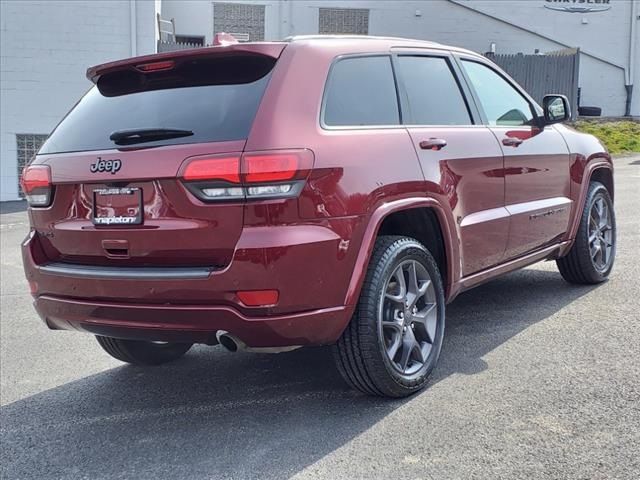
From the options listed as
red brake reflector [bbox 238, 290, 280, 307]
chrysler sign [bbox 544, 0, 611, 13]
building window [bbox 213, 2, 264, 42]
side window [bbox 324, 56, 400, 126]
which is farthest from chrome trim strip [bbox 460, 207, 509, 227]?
chrysler sign [bbox 544, 0, 611, 13]

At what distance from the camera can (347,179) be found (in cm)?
350

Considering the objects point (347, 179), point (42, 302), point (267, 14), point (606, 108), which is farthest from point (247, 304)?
point (606, 108)

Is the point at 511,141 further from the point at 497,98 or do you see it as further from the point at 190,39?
the point at 190,39

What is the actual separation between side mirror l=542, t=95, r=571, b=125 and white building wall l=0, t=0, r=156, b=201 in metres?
11.0

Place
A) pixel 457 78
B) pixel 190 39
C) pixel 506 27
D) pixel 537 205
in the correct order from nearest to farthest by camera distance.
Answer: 1. pixel 457 78
2. pixel 537 205
3. pixel 190 39
4. pixel 506 27

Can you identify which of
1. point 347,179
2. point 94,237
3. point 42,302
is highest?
point 347,179

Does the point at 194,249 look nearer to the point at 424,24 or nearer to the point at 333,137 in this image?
the point at 333,137

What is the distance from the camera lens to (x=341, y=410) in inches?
152

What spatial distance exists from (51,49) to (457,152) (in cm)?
1225

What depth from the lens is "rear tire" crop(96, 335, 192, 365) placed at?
4.64m

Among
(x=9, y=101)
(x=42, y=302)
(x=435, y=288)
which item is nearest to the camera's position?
(x=42, y=302)

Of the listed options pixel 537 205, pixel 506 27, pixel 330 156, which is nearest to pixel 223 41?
pixel 330 156

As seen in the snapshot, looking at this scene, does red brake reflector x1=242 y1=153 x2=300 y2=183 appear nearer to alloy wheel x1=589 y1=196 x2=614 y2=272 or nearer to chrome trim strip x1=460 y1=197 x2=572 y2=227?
chrome trim strip x1=460 y1=197 x2=572 y2=227

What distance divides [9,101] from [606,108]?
18.6 metres
